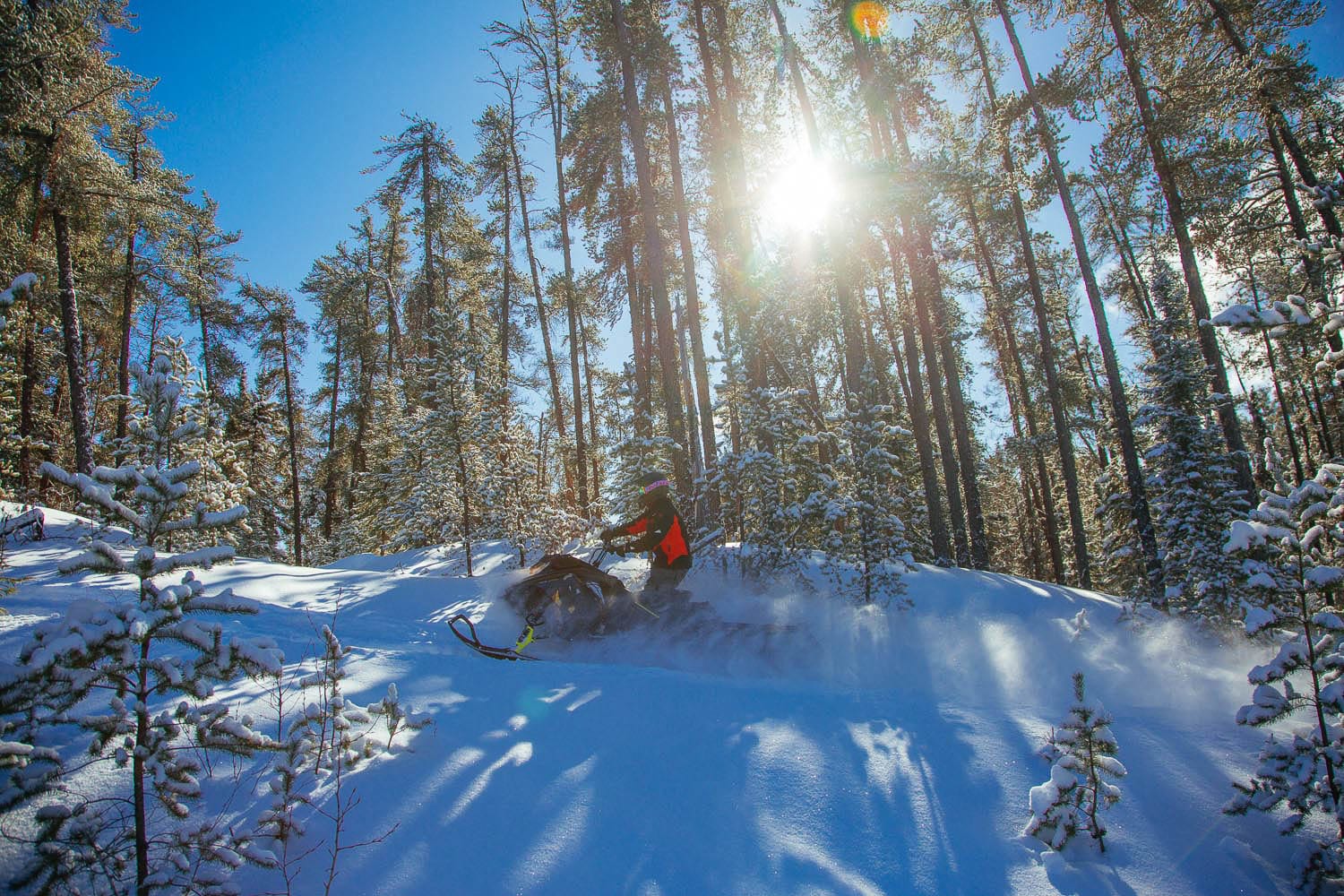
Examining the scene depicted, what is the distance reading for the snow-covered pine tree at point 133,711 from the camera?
2.08m

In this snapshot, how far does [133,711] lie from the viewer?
7.54ft

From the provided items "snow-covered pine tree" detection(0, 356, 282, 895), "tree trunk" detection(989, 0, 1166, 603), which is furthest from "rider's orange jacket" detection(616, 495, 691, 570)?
"tree trunk" detection(989, 0, 1166, 603)

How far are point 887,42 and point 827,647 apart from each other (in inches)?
616

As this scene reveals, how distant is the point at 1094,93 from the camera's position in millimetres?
11164

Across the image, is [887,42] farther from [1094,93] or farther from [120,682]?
[120,682]

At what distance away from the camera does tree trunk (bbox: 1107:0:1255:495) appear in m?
9.11

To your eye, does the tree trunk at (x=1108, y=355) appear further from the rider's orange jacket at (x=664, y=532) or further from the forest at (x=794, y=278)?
the rider's orange jacket at (x=664, y=532)

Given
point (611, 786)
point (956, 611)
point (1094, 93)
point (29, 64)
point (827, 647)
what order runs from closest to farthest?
point (611, 786)
point (827, 647)
point (956, 611)
point (1094, 93)
point (29, 64)

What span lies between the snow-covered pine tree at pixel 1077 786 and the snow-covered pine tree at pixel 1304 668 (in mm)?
619

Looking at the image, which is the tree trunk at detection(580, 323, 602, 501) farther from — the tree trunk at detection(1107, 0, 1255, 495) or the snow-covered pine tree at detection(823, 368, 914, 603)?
the tree trunk at detection(1107, 0, 1255, 495)

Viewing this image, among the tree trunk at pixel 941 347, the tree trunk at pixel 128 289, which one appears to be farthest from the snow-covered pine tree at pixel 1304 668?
the tree trunk at pixel 128 289

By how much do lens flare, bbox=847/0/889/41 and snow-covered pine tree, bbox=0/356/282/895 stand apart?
15.9m

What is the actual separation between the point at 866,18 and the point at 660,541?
526 inches

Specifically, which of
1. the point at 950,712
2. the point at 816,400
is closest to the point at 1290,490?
the point at 950,712
